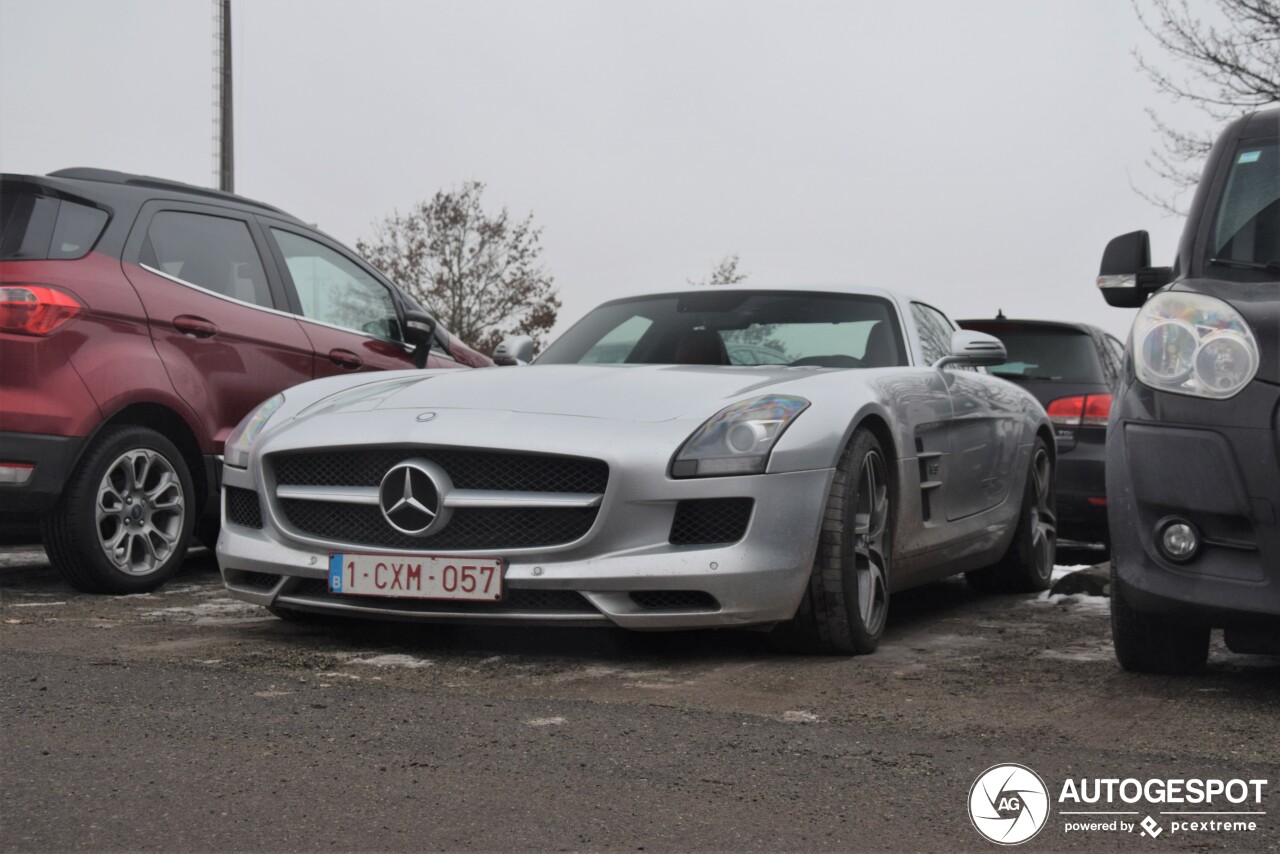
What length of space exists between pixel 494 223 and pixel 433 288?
2.57 meters

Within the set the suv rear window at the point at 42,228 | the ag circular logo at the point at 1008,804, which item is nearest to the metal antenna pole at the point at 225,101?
the suv rear window at the point at 42,228

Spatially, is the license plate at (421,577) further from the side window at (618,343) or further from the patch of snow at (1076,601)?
the patch of snow at (1076,601)

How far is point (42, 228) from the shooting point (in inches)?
237

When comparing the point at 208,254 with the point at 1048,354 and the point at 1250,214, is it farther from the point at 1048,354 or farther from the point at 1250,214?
the point at 1048,354

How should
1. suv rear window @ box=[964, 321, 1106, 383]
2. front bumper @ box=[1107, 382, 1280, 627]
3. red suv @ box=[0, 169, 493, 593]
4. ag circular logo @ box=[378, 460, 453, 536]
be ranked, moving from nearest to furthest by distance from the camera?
front bumper @ box=[1107, 382, 1280, 627] < ag circular logo @ box=[378, 460, 453, 536] < red suv @ box=[0, 169, 493, 593] < suv rear window @ box=[964, 321, 1106, 383]

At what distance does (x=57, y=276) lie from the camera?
5.91 metres

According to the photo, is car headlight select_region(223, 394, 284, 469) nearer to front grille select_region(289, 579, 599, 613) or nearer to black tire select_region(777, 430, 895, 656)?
front grille select_region(289, 579, 599, 613)

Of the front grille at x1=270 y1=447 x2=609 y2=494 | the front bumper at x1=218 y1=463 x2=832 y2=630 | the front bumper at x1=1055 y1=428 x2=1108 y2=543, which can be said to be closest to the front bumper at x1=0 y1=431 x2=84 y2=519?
the front grille at x1=270 y1=447 x2=609 y2=494

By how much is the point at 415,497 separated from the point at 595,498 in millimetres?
577

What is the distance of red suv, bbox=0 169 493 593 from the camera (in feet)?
18.9

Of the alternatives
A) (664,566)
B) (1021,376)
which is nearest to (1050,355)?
(1021,376)

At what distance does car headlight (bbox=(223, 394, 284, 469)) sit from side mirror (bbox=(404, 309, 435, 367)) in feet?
8.24

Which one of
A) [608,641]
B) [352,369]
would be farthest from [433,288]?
[608,641]

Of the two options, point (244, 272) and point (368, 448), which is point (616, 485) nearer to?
point (368, 448)
